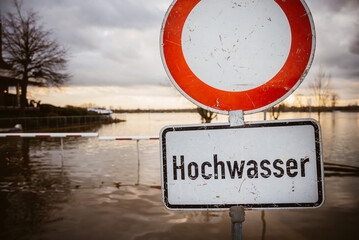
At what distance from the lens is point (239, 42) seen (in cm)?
144

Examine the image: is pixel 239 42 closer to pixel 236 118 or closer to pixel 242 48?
pixel 242 48

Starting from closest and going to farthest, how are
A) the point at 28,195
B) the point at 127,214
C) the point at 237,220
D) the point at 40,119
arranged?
the point at 237,220
the point at 127,214
the point at 28,195
the point at 40,119

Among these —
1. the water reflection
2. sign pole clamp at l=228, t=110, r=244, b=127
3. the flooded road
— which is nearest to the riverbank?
the water reflection

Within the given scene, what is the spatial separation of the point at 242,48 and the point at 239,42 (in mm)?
36

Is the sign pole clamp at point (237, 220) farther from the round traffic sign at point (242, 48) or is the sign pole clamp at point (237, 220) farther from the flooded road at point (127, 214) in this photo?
the flooded road at point (127, 214)

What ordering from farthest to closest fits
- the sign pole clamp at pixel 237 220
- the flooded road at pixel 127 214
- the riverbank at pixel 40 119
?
the riverbank at pixel 40 119 → the flooded road at pixel 127 214 → the sign pole clamp at pixel 237 220

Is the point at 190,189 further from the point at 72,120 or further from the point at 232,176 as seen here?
the point at 72,120

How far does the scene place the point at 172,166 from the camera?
1506 millimetres

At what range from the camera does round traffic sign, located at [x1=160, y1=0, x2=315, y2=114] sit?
1.43 meters

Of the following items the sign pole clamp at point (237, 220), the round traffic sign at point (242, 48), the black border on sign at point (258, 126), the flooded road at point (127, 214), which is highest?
the round traffic sign at point (242, 48)

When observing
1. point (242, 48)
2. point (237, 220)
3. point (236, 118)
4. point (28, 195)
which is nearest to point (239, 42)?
point (242, 48)

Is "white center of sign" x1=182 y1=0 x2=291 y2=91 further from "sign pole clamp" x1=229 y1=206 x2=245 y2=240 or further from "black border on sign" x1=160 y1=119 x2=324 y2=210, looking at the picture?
"sign pole clamp" x1=229 y1=206 x2=245 y2=240

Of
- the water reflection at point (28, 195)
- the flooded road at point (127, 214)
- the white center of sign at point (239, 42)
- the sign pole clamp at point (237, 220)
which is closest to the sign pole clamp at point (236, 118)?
the white center of sign at point (239, 42)

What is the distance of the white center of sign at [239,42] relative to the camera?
1.43 m
